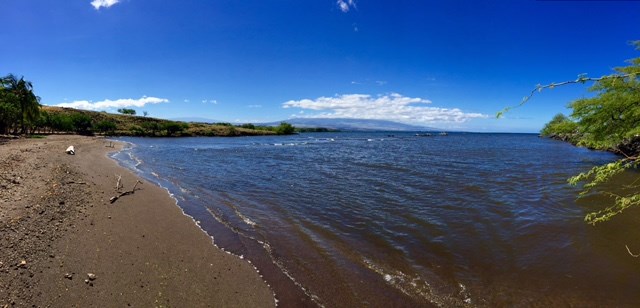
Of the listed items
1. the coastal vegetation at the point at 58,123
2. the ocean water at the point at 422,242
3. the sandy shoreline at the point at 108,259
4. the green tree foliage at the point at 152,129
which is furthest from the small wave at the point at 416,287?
the green tree foliage at the point at 152,129

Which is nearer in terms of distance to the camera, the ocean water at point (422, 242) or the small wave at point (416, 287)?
the small wave at point (416, 287)

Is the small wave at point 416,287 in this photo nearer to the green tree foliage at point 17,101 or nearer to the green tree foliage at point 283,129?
the green tree foliage at point 17,101

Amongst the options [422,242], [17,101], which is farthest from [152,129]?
[422,242]

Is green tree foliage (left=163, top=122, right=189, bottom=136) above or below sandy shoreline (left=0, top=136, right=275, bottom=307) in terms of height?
below

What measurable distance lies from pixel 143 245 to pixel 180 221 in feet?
9.68

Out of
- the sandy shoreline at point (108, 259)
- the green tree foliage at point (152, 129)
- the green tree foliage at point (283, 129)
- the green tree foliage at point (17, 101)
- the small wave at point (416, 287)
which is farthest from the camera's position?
the green tree foliage at point (283, 129)

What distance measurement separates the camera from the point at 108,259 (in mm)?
8891

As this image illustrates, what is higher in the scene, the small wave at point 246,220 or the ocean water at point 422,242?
the ocean water at point 422,242

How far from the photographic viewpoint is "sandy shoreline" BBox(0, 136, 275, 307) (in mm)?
7215

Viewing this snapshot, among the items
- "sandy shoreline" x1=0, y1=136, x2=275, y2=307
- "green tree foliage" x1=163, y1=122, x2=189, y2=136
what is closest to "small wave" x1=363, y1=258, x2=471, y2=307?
"sandy shoreline" x1=0, y1=136, x2=275, y2=307

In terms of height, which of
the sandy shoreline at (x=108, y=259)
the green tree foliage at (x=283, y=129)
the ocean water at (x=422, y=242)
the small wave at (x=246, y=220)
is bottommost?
the green tree foliage at (x=283, y=129)

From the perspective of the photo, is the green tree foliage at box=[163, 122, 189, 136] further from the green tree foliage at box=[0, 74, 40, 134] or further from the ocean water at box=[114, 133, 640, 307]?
the ocean water at box=[114, 133, 640, 307]

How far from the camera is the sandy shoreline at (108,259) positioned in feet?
23.7

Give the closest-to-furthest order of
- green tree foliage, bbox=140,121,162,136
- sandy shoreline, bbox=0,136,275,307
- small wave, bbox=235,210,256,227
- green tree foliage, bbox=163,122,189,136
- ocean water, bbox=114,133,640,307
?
sandy shoreline, bbox=0,136,275,307 → ocean water, bbox=114,133,640,307 → small wave, bbox=235,210,256,227 → green tree foliage, bbox=140,121,162,136 → green tree foliage, bbox=163,122,189,136
